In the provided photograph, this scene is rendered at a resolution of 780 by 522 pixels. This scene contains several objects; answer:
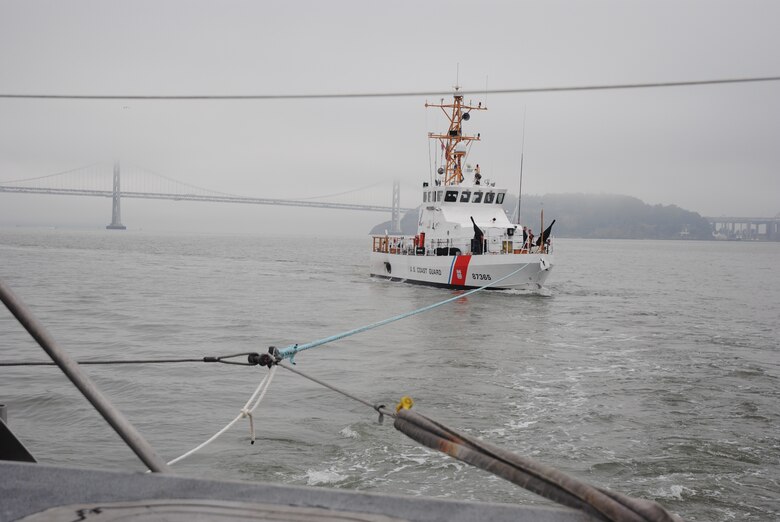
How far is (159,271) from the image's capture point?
1705 inches

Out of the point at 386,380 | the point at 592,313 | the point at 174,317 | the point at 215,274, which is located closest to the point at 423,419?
the point at 386,380

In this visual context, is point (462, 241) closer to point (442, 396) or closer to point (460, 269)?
point (460, 269)

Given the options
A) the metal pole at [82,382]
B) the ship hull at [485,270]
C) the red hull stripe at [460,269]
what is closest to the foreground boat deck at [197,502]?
the metal pole at [82,382]

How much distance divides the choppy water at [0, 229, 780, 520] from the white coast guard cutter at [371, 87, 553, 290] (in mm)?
3801

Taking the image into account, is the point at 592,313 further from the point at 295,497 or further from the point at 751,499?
the point at 295,497

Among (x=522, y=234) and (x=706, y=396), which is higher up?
(x=522, y=234)

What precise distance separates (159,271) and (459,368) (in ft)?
113

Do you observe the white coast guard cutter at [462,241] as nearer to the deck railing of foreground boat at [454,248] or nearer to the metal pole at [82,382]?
the deck railing of foreground boat at [454,248]

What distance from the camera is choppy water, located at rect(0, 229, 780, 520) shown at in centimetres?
745

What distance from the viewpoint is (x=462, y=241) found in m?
29.6

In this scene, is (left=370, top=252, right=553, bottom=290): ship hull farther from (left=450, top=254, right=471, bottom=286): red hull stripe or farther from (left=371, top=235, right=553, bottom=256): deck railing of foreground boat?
(left=371, top=235, right=553, bottom=256): deck railing of foreground boat

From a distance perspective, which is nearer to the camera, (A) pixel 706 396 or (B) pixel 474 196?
(A) pixel 706 396

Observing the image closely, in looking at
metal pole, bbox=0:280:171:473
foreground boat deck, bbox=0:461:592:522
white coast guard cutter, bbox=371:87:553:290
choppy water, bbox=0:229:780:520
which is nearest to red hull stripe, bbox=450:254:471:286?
white coast guard cutter, bbox=371:87:553:290

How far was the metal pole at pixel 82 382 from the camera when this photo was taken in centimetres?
258
